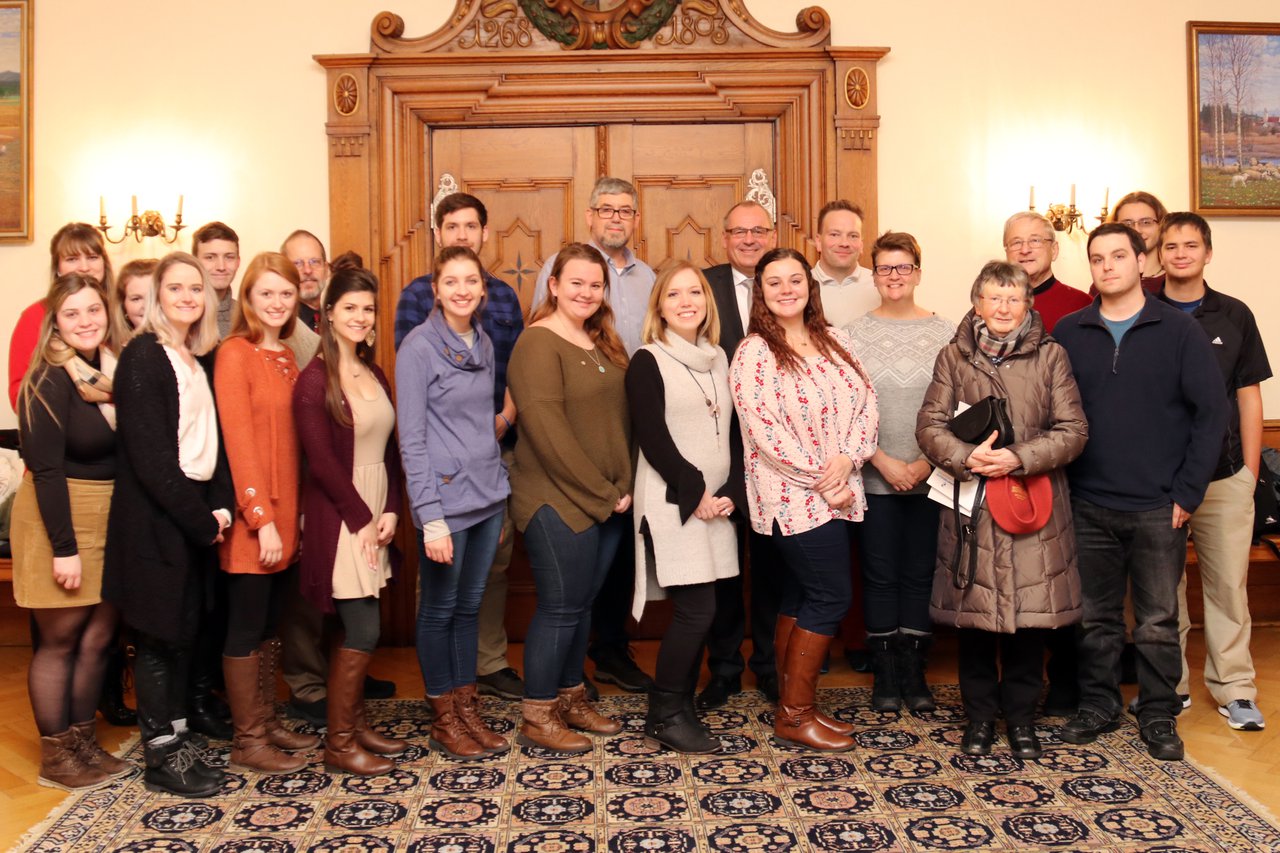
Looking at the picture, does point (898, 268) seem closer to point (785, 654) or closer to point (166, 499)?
point (785, 654)

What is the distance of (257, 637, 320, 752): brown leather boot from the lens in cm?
336

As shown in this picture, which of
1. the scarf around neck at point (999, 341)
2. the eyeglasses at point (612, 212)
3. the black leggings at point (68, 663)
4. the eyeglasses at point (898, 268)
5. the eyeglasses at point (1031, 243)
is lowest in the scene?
the black leggings at point (68, 663)

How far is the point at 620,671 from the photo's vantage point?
412cm

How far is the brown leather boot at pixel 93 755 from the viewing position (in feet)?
10.7

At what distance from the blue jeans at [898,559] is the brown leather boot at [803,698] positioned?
459 millimetres

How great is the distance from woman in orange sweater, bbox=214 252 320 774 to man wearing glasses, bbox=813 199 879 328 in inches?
76.9

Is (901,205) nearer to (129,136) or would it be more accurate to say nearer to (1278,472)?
(1278,472)

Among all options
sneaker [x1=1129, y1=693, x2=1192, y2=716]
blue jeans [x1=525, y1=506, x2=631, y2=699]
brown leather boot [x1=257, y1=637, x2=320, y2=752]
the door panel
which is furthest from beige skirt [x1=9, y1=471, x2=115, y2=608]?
sneaker [x1=1129, y1=693, x2=1192, y2=716]

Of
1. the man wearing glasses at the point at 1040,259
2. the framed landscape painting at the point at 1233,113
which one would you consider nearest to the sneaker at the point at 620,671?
the man wearing glasses at the point at 1040,259

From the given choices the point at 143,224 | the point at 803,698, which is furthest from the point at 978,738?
the point at 143,224

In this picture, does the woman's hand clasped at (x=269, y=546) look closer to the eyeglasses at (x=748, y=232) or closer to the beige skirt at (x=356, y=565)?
the beige skirt at (x=356, y=565)

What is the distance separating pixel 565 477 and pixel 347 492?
2.10 ft

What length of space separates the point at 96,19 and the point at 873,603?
4201 millimetres

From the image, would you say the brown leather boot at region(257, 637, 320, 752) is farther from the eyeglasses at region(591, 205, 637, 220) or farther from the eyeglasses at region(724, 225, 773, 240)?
the eyeglasses at region(724, 225, 773, 240)
